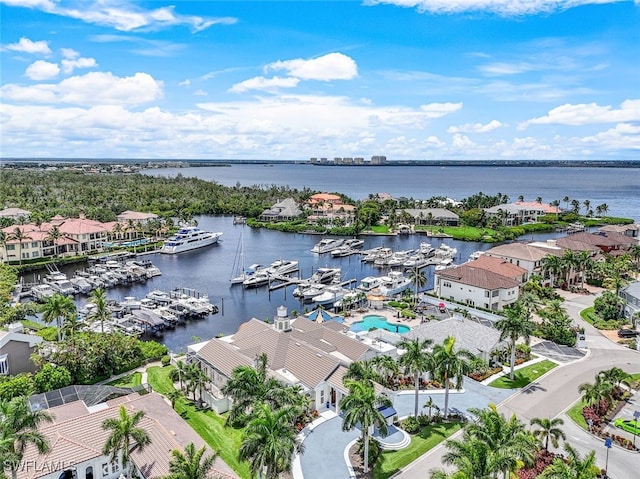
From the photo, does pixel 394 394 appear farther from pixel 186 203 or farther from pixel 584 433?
pixel 186 203

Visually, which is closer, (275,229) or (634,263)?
(634,263)

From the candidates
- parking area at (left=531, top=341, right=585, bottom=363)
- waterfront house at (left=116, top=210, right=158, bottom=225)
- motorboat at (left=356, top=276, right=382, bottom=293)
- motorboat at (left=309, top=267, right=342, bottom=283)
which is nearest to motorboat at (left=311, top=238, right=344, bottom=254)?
motorboat at (left=309, top=267, right=342, bottom=283)

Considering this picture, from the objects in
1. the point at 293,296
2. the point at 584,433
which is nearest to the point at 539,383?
the point at 584,433

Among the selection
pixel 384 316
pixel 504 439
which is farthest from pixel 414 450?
pixel 384 316

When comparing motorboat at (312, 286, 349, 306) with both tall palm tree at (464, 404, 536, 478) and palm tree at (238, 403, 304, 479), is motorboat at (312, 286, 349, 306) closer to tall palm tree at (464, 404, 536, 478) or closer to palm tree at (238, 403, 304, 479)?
tall palm tree at (464, 404, 536, 478)

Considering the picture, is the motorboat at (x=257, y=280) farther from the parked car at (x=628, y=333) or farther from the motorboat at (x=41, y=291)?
the parked car at (x=628, y=333)

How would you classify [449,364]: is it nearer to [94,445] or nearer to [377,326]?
[377,326]
